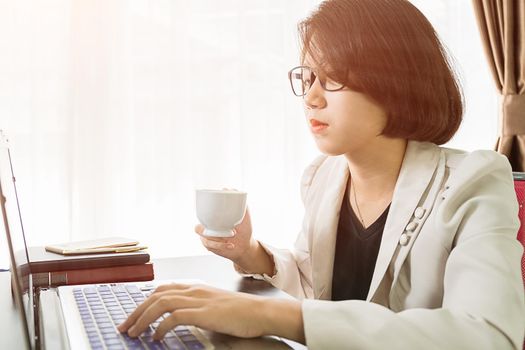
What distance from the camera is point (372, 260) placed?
1.30m

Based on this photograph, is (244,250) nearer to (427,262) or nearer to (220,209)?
(220,209)

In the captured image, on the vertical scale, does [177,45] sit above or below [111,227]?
above

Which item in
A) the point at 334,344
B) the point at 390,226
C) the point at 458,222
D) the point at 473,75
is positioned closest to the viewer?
the point at 334,344

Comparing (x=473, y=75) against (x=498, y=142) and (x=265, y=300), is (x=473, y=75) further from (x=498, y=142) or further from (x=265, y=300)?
(x=265, y=300)

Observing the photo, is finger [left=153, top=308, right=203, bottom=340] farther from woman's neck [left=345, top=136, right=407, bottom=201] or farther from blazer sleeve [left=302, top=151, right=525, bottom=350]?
woman's neck [left=345, top=136, right=407, bottom=201]

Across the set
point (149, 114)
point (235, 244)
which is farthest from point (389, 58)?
point (149, 114)

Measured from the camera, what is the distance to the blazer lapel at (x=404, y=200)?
1.16 m

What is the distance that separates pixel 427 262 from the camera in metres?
1.10

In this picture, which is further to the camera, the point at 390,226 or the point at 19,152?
the point at 19,152

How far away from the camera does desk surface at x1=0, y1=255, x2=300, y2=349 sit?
996mm

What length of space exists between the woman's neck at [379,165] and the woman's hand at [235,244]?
25cm

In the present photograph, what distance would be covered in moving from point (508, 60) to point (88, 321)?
241cm

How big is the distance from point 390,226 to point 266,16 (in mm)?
1768

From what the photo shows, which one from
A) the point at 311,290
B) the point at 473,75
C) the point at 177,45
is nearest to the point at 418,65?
the point at 311,290
